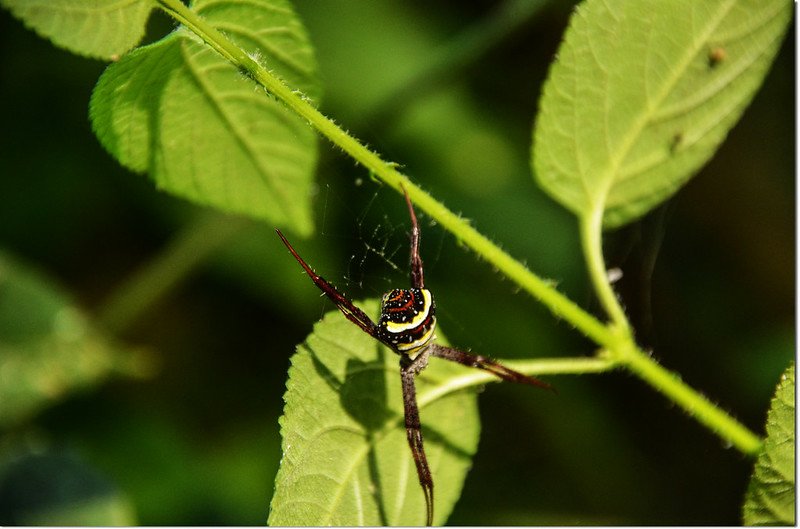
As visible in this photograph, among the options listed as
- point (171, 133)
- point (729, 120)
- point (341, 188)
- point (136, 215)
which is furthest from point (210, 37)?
point (136, 215)

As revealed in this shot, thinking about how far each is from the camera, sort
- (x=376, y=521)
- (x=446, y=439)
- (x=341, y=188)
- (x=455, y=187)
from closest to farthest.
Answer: (x=376, y=521) → (x=446, y=439) → (x=341, y=188) → (x=455, y=187)

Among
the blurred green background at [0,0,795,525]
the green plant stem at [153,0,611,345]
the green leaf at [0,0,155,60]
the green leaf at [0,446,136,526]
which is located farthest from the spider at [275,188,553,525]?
the blurred green background at [0,0,795,525]

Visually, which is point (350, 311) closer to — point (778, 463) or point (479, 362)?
point (479, 362)

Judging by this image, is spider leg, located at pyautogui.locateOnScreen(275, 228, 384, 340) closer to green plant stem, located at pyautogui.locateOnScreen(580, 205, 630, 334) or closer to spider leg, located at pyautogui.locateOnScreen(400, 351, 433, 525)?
spider leg, located at pyautogui.locateOnScreen(400, 351, 433, 525)

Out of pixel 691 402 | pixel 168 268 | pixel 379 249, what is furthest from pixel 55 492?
pixel 691 402

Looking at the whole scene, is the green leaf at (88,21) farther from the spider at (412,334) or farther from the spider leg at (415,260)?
the spider leg at (415,260)

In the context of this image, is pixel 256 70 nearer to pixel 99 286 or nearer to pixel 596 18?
pixel 596 18
